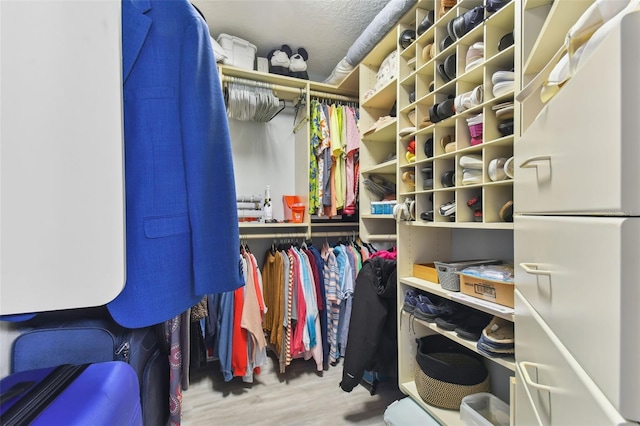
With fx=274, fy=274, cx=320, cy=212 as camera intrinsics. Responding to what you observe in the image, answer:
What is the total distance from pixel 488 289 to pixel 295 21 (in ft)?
6.47

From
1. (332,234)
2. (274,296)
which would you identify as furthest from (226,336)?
(332,234)

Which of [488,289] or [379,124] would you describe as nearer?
[488,289]

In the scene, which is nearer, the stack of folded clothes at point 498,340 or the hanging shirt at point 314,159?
the stack of folded clothes at point 498,340

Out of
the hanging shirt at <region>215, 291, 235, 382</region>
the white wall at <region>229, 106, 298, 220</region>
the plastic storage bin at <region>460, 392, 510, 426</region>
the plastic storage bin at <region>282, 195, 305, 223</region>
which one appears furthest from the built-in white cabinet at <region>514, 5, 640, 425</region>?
the white wall at <region>229, 106, 298, 220</region>

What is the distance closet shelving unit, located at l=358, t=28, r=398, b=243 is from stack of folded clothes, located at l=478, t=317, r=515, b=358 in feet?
2.95

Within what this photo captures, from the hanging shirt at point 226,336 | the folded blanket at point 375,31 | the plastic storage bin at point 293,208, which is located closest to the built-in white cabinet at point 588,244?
the folded blanket at point 375,31

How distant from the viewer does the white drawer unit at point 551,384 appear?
37 centimetres

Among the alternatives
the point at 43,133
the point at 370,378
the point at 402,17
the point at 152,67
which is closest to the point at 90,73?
the point at 43,133

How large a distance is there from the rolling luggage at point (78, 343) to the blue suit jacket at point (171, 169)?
12cm

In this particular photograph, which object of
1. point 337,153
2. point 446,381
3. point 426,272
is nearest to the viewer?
point 446,381

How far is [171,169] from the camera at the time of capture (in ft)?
2.25

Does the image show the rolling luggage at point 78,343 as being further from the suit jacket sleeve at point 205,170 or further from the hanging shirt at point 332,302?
the hanging shirt at point 332,302

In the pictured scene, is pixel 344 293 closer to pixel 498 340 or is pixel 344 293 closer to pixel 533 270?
pixel 498 340

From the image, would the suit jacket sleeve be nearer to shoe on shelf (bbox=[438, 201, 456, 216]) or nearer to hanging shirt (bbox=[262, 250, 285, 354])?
shoe on shelf (bbox=[438, 201, 456, 216])
